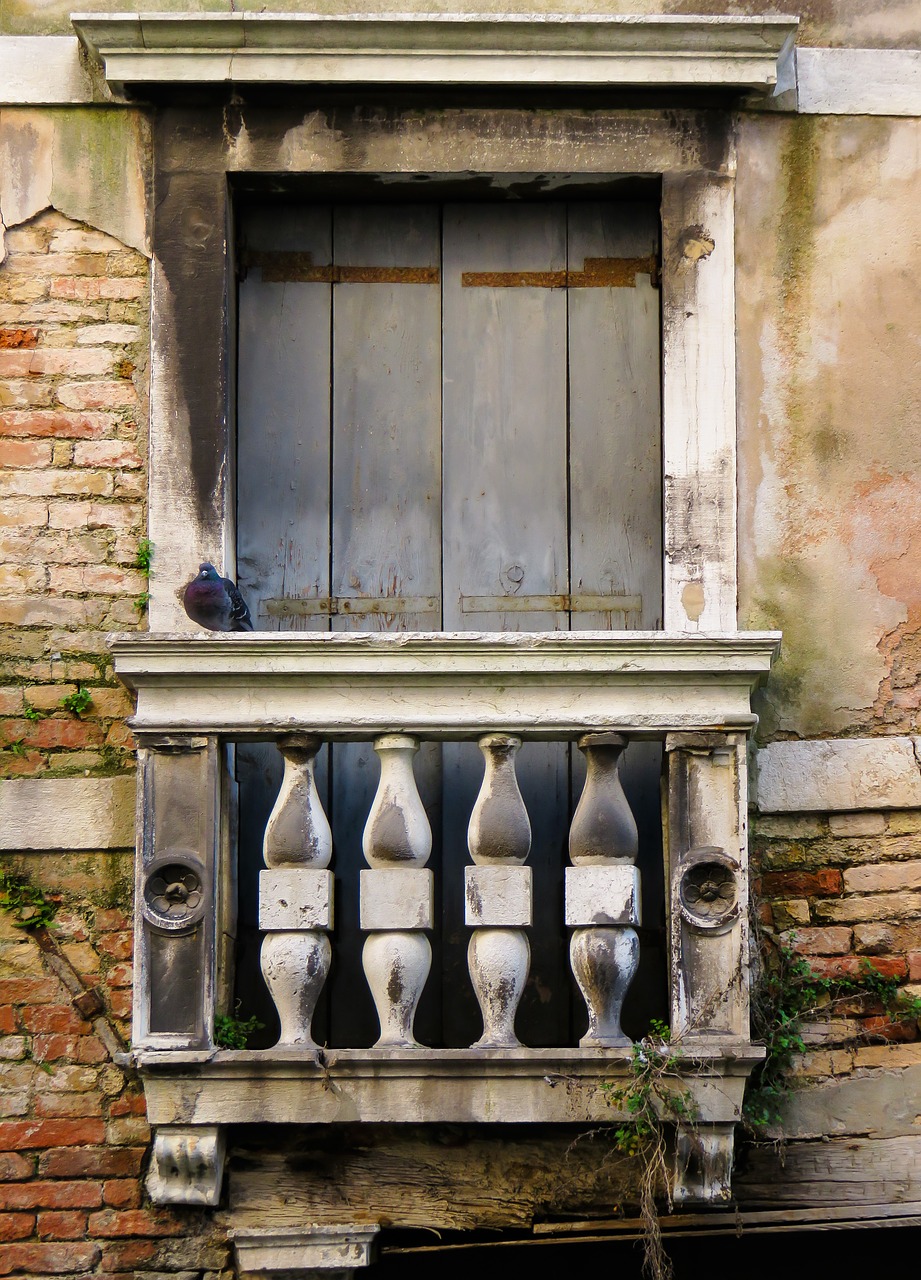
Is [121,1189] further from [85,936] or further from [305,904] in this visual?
[305,904]

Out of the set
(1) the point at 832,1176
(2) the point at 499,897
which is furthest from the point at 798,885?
(2) the point at 499,897

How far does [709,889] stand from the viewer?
12.2 feet

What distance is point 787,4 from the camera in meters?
4.29

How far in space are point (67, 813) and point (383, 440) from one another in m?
1.32

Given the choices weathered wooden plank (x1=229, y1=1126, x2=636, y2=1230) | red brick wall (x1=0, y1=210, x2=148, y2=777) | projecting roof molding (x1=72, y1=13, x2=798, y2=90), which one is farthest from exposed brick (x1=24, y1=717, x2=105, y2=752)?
projecting roof molding (x1=72, y1=13, x2=798, y2=90)

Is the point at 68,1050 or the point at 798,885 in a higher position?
the point at 798,885

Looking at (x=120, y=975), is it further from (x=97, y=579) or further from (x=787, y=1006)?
(x=787, y=1006)

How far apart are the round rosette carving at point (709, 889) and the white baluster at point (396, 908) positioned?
0.62m

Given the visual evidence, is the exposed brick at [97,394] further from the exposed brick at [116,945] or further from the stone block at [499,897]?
the stone block at [499,897]

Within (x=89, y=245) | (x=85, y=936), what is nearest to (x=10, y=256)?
(x=89, y=245)

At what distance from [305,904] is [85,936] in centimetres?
63

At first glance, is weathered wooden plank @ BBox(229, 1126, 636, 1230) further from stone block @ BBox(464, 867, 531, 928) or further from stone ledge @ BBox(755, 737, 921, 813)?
stone ledge @ BBox(755, 737, 921, 813)

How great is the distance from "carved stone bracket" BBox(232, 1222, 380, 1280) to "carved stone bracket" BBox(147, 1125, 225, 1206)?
5.6 inches

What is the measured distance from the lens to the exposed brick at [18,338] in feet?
13.6
